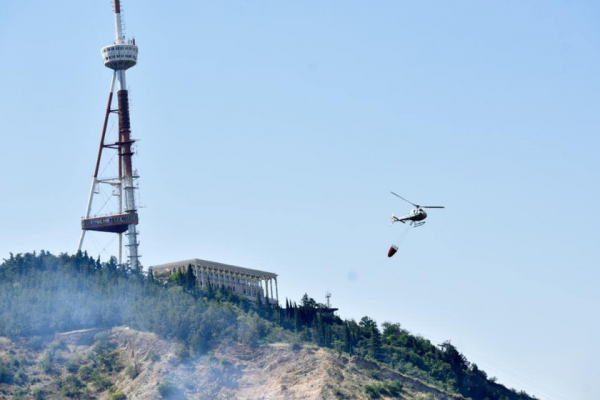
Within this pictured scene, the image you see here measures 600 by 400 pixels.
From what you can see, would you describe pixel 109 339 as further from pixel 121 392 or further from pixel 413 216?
pixel 413 216

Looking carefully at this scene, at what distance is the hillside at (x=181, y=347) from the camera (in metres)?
139

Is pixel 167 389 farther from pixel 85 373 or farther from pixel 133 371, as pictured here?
pixel 85 373

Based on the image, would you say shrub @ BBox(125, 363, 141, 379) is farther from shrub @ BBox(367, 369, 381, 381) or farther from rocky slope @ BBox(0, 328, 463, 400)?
shrub @ BBox(367, 369, 381, 381)

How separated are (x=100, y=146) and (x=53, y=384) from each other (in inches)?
2608

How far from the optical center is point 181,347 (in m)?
144

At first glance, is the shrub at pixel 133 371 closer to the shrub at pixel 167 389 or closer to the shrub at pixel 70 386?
the shrub at pixel 70 386

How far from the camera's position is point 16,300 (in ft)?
517

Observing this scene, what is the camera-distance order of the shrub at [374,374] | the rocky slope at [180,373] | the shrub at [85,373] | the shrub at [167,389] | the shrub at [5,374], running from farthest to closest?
the shrub at [85,373] → the shrub at [374,374] → the shrub at [5,374] → the rocky slope at [180,373] → the shrub at [167,389]

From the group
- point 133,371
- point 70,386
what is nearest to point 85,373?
point 70,386

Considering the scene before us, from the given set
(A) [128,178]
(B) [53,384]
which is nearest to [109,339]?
(B) [53,384]

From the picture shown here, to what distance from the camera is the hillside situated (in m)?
139

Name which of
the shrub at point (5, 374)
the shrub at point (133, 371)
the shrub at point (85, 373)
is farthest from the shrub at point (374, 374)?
the shrub at point (5, 374)

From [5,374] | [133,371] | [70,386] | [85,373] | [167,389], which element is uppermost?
[5,374]

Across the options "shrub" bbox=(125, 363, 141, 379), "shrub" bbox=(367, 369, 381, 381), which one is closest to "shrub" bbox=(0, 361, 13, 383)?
"shrub" bbox=(125, 363, 141, 379)
